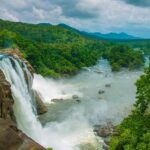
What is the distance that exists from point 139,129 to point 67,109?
2442 centimetres

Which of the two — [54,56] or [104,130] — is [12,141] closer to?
[104,130]

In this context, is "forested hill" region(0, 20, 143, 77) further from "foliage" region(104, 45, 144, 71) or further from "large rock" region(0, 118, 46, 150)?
"large rock" region(0, 118, 46, 150)

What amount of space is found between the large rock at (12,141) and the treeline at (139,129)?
41.8 feet

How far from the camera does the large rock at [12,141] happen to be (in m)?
9.90

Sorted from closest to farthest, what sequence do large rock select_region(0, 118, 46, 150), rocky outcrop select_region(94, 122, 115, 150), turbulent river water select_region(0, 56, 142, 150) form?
1. large rock select_region(0, 118, 46, 150)
2. turbulent river water select_region(0, 56, 142, 150)
3. rocky outcrop select_region(94, 122, 115, 150)

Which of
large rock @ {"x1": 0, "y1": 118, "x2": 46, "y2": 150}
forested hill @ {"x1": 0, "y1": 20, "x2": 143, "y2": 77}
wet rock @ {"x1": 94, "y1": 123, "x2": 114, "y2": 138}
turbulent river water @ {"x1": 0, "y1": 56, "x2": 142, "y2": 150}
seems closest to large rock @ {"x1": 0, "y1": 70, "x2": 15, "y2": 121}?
turbulent river water @ {"x1": 0, "y1": 56, "x2": 142, "y2": 150}

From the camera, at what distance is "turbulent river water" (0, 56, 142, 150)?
1366 inches

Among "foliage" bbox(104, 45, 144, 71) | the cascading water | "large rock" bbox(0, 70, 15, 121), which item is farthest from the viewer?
"foliage" bbox(104, 45, 144, 71)

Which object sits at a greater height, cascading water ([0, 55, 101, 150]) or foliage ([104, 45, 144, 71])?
cascading water ([0, 55, 101, 150])

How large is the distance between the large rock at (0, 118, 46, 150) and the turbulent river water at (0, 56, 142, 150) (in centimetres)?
2236

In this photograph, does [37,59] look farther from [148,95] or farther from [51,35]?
[51,35]

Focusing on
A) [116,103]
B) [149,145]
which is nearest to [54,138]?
[149,145]

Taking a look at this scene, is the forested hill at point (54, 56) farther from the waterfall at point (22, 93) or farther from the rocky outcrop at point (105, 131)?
the rocky outcrop at point (105, 131)

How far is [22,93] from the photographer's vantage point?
39375 millimetres
